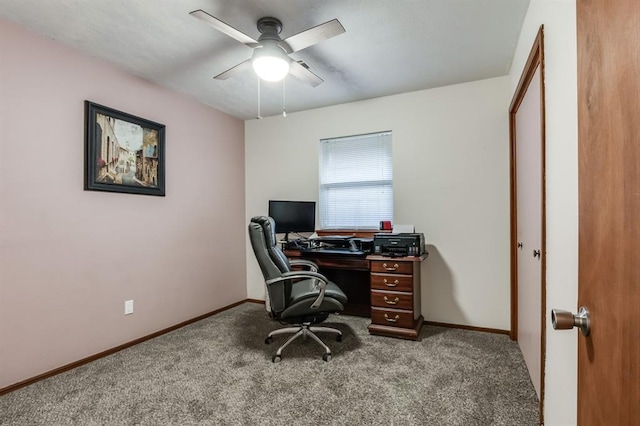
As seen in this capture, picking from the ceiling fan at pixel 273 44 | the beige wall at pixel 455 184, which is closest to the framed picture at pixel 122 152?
the ceiling fan at pixel 273 44

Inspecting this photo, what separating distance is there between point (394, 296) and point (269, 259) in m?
1.25

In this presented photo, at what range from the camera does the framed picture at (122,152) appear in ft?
8.20

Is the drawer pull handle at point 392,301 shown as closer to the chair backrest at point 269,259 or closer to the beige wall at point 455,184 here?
the beige wall at point 455,184

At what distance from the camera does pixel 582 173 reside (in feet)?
2.43

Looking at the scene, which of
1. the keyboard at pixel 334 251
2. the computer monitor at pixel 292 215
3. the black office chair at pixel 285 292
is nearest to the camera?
the black office chair at pixel 285 292

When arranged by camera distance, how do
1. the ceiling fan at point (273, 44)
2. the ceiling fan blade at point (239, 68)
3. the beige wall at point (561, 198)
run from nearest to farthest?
the beige wall at point (561, 198), the ceiling fan at point (273, 44), the ceiling fan blade at point (239, 68)

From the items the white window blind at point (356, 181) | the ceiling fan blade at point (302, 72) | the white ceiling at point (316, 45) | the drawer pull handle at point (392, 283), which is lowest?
the drawer pull handle at point (392, 283)

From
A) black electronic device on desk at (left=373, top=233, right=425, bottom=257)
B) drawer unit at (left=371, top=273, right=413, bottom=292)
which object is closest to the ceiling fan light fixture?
black electronic device on desk at (left=373, top=233, right=425, bottom=257)

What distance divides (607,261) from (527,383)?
197cm

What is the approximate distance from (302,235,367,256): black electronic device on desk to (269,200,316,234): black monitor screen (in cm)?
23

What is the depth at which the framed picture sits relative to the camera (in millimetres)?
2498

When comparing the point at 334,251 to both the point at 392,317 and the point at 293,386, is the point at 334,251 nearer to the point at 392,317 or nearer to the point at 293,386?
the point at 392,317

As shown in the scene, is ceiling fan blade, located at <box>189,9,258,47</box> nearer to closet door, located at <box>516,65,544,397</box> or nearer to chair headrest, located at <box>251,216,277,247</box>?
chair headrest, located at <box>251,216,277,247</box>

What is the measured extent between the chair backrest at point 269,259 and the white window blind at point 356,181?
138 centimetres
